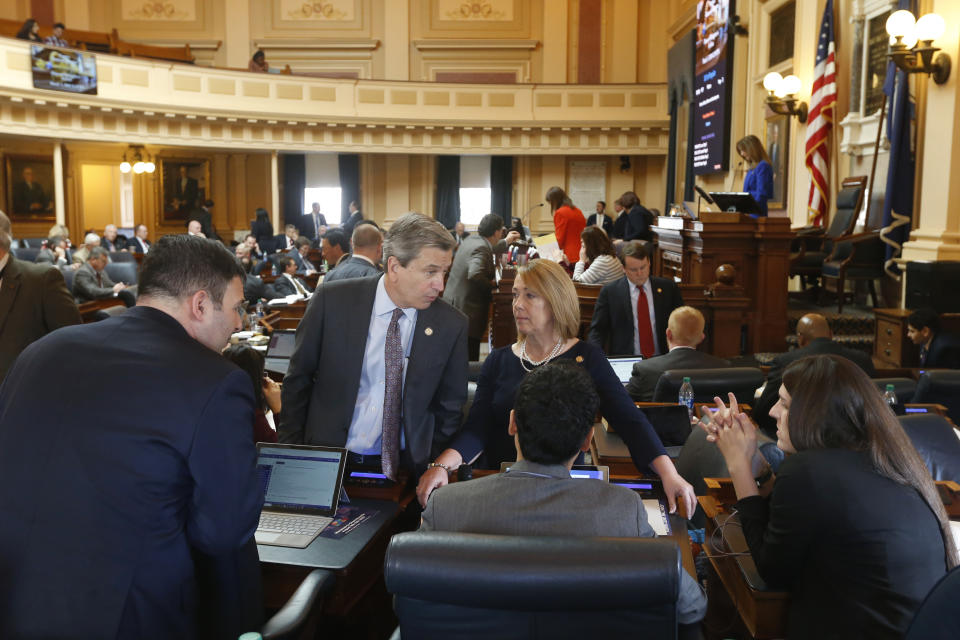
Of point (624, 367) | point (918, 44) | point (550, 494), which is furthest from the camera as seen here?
point (918, 44)

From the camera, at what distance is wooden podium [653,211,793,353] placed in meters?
6.73

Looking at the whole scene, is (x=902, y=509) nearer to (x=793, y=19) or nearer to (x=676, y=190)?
(x=793, y=19)

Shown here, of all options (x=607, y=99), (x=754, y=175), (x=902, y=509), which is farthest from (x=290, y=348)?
(x=607, y=99)

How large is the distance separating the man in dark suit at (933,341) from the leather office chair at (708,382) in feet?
7.31

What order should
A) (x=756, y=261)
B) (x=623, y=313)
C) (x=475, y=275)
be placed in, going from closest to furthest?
(x=623, y=313) < (x=475, y=275) < (x=756, y=261)

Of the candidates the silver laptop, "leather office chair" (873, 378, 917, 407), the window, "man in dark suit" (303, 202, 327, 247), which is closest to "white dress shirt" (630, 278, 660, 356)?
the silver laptop

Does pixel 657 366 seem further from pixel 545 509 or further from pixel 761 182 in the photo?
pixel 761 182

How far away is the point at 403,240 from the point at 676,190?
13.9 metres

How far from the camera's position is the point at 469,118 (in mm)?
16750

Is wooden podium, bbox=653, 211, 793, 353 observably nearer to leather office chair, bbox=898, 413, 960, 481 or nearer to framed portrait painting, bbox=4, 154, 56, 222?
leather office chair, bbox=898, 413, 960, 481

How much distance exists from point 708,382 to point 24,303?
10.1 feet

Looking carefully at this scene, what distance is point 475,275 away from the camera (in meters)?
6.45

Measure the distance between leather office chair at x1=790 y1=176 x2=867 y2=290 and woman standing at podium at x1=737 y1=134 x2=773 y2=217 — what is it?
97 centimetres

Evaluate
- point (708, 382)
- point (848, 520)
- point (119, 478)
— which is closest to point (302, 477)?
point (119, 478)
